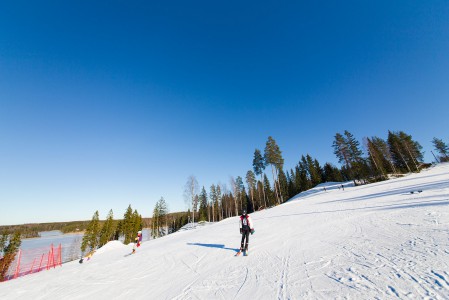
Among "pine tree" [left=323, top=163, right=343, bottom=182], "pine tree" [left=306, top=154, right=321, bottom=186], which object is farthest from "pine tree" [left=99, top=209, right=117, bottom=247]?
"pine tree" [left=323, top=163, right=343, bottom=182]

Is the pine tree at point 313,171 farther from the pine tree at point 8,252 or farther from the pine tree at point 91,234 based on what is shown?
the pine tree at point 8,252

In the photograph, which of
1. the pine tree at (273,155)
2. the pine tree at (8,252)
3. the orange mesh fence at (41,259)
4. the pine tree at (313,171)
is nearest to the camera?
the orange mesh fence at (41,259)

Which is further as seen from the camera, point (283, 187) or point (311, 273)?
point (283, 187)

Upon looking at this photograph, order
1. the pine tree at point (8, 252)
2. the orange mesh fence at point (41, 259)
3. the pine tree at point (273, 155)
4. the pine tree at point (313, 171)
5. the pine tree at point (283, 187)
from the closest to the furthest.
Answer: the orange mesh fence at point (41, 259) → the pine tree at point (8, 252) → the pine tree at point (273, 155) → the pine tree at point (313, 171) → the pine tree at point (283, 187)

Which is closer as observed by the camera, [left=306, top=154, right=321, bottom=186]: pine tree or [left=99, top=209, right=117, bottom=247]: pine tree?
[left=99, top=209, right=117, bottom=247]: pine tree

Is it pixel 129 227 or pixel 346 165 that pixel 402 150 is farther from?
pixel 129 227

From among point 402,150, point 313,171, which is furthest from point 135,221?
point 402,150

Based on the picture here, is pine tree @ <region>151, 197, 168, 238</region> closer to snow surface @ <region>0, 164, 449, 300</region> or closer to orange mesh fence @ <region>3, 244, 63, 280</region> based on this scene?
orange mesh fence @ <region>3, 244, 63, 280</region>

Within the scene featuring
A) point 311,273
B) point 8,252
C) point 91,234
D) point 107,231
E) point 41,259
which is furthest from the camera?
point 107,231

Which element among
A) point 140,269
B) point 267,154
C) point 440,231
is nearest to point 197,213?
point 267,154

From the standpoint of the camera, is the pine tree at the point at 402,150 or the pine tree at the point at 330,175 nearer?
the pine tree at the point at 402,150

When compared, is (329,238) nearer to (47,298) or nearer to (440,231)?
(440,231)

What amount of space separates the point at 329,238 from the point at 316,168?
6958cm

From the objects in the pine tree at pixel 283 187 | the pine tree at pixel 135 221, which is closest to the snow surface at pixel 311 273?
the pine tree at pixel 135 221
